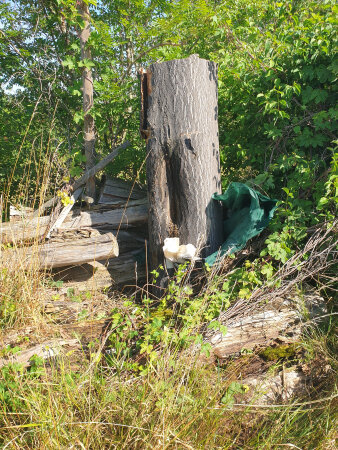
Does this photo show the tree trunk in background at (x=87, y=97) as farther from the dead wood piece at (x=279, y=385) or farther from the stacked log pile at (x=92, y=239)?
the dead wood piece at (x=279, y=385)

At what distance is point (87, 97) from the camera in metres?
4.87

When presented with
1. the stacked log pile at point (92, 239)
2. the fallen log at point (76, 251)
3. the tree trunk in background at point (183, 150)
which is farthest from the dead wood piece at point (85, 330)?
the tree trunk in background at point (183, 150)

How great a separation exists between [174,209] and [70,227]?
1454mm

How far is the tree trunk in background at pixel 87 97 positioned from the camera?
15.4ft

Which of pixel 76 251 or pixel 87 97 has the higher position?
pixel 87 97

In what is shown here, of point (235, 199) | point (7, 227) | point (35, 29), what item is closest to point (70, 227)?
point (7, 227)

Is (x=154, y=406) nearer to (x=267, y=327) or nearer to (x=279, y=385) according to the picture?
(x=279, y=385)

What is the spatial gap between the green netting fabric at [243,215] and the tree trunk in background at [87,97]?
2.33 m

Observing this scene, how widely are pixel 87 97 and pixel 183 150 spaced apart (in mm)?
2293

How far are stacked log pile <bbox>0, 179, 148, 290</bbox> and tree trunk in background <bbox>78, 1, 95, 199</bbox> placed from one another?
585 millimetres

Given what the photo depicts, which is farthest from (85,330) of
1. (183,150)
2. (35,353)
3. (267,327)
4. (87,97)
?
(87,97)

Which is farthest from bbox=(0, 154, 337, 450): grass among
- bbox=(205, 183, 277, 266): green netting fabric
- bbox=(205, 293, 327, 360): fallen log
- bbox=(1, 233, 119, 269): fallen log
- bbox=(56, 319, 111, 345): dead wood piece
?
bbox=(1, 233, 119, 269): fallen log

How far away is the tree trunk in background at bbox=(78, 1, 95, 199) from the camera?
4695 mm

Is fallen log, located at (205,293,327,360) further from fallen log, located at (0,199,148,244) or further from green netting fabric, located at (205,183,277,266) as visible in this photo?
fallen log, located at (0,199,148,244)
